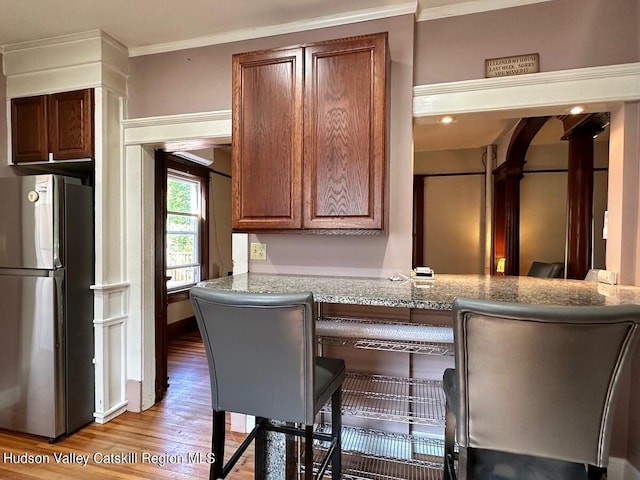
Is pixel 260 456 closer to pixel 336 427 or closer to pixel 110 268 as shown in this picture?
pixel 336 427

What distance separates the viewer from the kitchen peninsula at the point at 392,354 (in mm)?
1638

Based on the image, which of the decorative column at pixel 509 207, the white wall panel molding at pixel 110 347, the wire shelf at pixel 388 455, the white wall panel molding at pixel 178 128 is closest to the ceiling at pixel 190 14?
the white wall panel molding at pixel 178 128

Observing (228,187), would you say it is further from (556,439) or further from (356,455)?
(556,439)

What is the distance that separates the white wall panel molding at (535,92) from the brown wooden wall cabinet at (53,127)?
7.15 ft

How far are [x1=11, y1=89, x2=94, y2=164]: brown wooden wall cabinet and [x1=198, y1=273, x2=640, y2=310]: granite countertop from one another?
1.59m

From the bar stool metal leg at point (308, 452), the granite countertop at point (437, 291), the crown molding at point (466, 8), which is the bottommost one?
the bar stool metal leg at point (308, 452)

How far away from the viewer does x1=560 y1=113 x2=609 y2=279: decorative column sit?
279 cm

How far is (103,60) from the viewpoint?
2.37 m

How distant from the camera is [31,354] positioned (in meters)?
2.25

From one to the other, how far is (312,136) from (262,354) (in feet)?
3.75

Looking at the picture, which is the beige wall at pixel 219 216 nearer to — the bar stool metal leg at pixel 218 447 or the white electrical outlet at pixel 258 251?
the white electrical outlet at pixel 258 251

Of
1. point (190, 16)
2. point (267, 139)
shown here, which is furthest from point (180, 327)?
point (190, 16)

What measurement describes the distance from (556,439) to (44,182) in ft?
9.23

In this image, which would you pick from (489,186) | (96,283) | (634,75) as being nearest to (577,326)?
(634,75)
